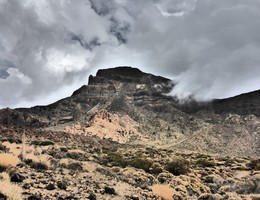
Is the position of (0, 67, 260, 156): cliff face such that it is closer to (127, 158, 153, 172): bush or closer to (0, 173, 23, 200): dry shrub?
(127, 158, 153, 172): bush

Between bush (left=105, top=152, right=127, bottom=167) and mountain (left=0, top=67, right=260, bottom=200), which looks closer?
mountain (left=0, top=67, right=260, bottom=200)

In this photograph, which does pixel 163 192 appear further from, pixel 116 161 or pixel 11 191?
pixel 116 161

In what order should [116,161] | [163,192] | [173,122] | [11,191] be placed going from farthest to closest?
1. [173,122]
2. [116,161]
3. [163,192]
4. [11,191]

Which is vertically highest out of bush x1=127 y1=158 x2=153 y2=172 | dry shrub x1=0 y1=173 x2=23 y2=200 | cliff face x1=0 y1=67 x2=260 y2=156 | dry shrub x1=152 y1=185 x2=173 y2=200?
cliff face x1=0 y1=67 x2=260 y2=156

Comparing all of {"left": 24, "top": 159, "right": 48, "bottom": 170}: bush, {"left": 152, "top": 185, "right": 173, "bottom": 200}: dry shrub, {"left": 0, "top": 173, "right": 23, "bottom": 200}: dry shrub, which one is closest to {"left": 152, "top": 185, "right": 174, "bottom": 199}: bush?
{"left": 152, "top": 185, "right": 173, "bottom": 200}: dry shrub

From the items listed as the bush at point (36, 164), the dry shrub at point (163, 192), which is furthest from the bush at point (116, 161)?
the dry shrub at point (163, 192)

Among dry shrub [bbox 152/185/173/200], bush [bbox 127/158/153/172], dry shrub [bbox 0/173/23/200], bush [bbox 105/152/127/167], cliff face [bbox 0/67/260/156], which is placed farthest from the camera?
cliff face [bbox 0/67/260/156]

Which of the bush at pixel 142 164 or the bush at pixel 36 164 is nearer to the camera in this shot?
the bush at pixel 36 164

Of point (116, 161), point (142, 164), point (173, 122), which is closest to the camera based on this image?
point (142, 164)

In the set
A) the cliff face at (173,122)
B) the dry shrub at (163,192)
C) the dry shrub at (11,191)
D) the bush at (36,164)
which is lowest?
the dry shrub at (163,192)

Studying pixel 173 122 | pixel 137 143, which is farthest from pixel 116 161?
pixel 173 122

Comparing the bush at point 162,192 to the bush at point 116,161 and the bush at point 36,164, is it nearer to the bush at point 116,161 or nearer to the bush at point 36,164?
the bush at point 36,164

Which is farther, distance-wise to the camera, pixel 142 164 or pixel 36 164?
pixel 142 164

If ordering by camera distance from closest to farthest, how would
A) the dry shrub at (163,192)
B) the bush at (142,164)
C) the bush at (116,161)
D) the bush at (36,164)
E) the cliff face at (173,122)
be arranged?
the dry shrub at (163,192), the bush at (36,164), the bush at (142,164), the bush at (116,161), the cliff face at (173,122)
